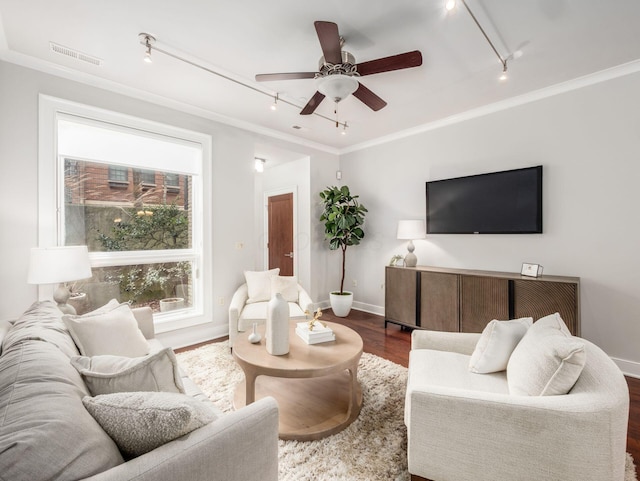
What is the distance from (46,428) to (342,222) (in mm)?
3857

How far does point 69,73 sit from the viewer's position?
8.66 ft

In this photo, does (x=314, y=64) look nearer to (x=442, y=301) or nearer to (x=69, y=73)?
(x=69, y=73)

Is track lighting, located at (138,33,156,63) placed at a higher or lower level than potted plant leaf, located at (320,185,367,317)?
higher

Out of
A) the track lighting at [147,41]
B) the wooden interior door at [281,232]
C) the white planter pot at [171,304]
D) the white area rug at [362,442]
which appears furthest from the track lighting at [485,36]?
the white planter pot at [171,304]

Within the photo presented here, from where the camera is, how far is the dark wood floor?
1.95 m

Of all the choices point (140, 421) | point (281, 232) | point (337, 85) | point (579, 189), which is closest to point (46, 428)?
point (140, 421)

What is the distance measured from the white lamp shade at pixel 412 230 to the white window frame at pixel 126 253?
7.92 feet

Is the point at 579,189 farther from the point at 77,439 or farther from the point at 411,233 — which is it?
the point at 77,439

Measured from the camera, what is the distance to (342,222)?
4363 mm

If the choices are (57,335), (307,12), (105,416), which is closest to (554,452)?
(105,416)

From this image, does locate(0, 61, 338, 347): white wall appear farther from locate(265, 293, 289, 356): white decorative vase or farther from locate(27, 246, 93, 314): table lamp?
locate(265, 293, 289, 356): white decorative vase

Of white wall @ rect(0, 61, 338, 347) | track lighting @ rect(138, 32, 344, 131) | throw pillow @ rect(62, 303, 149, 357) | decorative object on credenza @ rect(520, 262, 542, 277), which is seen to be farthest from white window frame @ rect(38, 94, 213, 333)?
decorative object on credenza @ rect(520, 262, 542, 277)

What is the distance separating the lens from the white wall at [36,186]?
2.41m

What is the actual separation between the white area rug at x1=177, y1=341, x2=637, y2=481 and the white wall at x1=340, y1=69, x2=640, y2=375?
158 centimetres
